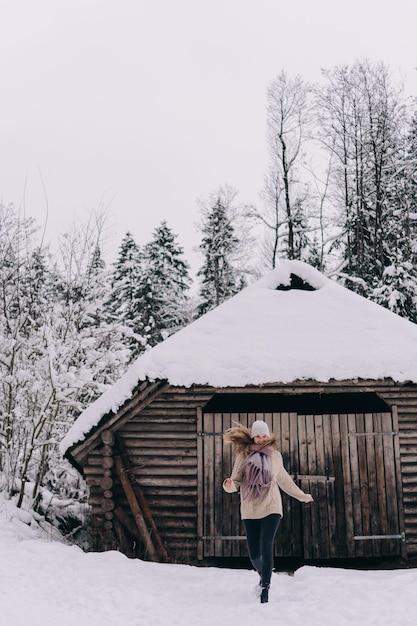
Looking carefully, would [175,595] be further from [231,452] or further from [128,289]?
[128,289]

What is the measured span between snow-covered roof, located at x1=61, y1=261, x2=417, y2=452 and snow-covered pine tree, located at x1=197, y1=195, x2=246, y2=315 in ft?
44.2

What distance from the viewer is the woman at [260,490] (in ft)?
18.1

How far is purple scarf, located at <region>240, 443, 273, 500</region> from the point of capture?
223 inches

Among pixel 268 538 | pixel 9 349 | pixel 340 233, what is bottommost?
pixel 268 538

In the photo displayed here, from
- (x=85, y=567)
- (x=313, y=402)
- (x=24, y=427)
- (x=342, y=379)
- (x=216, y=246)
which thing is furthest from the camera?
(x=216, y=246)

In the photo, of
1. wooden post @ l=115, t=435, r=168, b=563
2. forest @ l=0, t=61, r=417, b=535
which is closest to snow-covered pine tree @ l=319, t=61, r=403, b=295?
forest @ l=0, t=61, r=417, b=535

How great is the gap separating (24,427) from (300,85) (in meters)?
17.3

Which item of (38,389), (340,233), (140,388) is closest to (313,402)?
(140,388)

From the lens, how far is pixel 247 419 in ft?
29.6

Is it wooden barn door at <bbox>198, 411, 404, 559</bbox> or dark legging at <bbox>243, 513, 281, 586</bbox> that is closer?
dark legging at <bbox>243, 513, 281, 586</bbox>

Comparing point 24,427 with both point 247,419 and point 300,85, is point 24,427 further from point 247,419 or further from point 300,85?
point 300,85

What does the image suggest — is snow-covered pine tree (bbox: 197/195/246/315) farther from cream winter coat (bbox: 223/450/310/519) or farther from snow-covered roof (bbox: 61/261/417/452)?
cream winter coat (bbox: 223/450/310/519)

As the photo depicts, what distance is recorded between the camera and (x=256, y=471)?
573 cm

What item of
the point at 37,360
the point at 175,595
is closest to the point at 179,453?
the point at 175,595
